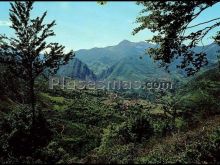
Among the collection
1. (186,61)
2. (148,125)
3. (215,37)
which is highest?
(215,37)

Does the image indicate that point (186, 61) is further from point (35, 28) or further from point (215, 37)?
point (35, 28)

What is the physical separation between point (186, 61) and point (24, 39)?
1345 centimetres

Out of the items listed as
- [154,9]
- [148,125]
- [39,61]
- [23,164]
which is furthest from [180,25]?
[148,125]

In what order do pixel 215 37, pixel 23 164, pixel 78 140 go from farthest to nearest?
1. pixel 78 140
2. pixel 215 37
3. pixel 23 164

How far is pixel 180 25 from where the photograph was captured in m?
19.3

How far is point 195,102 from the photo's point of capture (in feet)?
406

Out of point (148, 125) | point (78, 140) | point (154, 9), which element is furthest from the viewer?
point (78, 140)

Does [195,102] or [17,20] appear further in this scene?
[195,102]

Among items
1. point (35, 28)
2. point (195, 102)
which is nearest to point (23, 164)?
point (35, 28)

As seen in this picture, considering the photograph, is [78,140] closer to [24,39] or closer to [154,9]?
[24,39]

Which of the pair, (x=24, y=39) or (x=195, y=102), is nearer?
(x=24, y=39)

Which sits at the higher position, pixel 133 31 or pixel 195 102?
pixel 133 31

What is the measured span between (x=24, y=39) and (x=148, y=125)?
48656 millimetres

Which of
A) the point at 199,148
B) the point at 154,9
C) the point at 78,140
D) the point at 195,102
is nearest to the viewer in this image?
the point at 199,148
